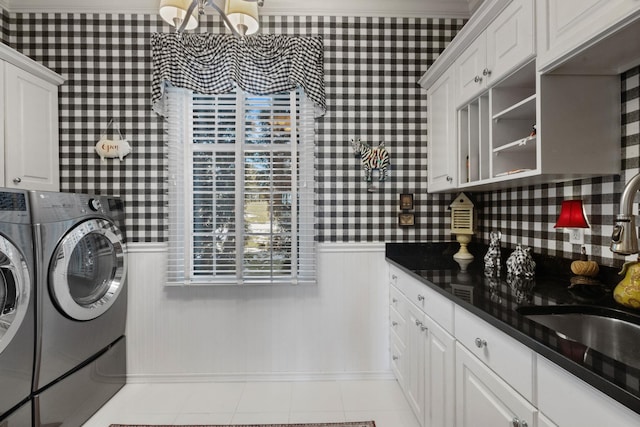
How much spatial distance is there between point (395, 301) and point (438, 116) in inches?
51.1

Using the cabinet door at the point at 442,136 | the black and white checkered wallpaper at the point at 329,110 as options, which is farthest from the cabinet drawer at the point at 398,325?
the cabinet door at the point at 442,136

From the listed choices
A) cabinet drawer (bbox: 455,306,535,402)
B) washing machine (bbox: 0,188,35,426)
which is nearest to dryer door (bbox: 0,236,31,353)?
washing machine (bbox: 0,188,35,426)

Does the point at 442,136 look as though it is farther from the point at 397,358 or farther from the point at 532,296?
the point at 397,358

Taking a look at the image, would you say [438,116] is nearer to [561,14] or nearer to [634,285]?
[561,14]

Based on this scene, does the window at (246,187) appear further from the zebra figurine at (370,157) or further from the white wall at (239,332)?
the zebra figurine at (370,157)

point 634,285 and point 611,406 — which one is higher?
point 634,285

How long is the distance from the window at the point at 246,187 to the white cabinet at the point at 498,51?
104 cm

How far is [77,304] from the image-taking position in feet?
6.26

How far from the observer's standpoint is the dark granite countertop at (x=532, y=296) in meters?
0.72

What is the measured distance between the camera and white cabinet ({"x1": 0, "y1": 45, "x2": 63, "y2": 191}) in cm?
201

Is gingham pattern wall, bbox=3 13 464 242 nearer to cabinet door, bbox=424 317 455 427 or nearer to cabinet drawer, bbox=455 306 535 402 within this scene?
cabinet door, bbox=424 317 455 427

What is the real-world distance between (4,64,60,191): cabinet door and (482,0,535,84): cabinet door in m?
2.68

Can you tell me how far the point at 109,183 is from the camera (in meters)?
2.47

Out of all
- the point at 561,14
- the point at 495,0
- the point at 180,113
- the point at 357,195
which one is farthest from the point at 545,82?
the point at 180,113
